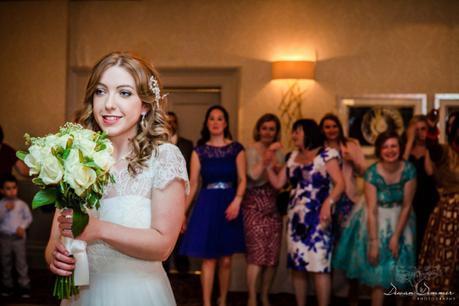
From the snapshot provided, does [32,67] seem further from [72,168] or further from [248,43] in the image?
[72,168]

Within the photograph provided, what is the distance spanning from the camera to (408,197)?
4.86m

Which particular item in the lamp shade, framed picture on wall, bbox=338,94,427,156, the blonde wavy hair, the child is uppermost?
the lamp shade

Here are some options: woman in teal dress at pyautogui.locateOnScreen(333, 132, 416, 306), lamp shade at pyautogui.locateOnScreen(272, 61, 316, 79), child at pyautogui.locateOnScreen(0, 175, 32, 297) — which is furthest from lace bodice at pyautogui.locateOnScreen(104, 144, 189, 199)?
lamp shade at pyautogui.locateOnScreen(272, 61, 316, 79)

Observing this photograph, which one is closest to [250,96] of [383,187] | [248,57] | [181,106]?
[248,57]

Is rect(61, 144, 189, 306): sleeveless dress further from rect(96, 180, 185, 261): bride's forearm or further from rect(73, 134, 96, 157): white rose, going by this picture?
rect(73, 134, 96, 157): white rose

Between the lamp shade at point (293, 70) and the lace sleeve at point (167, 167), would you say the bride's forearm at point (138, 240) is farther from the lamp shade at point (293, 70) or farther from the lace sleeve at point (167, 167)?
the lamp shade at point (293, 70)

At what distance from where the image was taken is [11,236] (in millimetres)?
6238

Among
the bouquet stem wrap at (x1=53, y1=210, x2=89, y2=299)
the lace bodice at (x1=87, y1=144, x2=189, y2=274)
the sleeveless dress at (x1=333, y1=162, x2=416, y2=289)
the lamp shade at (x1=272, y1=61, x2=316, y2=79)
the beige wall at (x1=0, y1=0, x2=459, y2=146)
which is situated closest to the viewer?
the bouquet stem wrap at (x1=53, y1=210, x2=89, y2=299)

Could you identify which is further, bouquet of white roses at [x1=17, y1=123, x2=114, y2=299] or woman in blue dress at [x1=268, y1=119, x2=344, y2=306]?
woman in blue dress at [x1=268, y1=119, x2=344, y2=306]

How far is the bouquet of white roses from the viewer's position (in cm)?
190

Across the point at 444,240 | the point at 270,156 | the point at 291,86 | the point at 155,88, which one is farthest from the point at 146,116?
the point at 291,86

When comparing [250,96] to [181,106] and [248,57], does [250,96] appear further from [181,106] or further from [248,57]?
[181,106]

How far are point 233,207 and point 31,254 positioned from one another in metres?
3.11

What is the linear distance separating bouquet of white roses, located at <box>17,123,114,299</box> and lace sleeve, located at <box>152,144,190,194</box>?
0.58 feet
